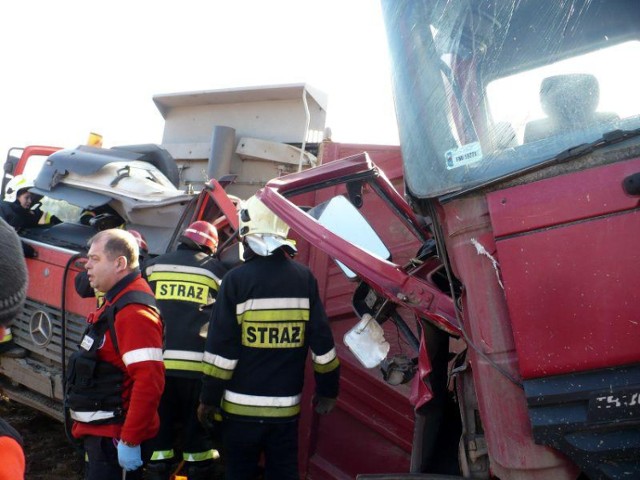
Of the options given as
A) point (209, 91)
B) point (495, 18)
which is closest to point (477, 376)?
point (495, 18)

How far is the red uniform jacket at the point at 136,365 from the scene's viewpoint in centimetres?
279

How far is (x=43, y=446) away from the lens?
515 centimetres

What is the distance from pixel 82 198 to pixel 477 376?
13.4ft

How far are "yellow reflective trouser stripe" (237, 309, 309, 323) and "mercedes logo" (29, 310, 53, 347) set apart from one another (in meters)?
2.38

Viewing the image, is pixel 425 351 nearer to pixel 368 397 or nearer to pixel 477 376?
pixel 477 376

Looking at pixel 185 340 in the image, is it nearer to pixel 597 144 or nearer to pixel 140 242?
pixel 140 242

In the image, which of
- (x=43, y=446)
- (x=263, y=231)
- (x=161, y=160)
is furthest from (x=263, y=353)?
(x=161, y=160)

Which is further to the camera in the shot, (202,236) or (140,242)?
(140,242)

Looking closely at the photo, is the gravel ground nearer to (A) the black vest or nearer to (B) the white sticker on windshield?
(A) the black vest

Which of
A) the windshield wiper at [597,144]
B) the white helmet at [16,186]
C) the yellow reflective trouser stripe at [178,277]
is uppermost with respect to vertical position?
the white helmet at [16,186]

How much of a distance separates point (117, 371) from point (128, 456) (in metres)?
0.38

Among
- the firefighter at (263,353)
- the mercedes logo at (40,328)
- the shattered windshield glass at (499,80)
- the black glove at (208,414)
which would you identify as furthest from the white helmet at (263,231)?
the mercedes logo at (40,328)

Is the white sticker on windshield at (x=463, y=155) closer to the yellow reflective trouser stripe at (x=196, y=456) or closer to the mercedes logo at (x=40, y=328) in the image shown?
the yellow reflective trouser stripe at (x=196, y=456)

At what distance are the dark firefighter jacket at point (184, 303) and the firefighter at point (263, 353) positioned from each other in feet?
2.05
